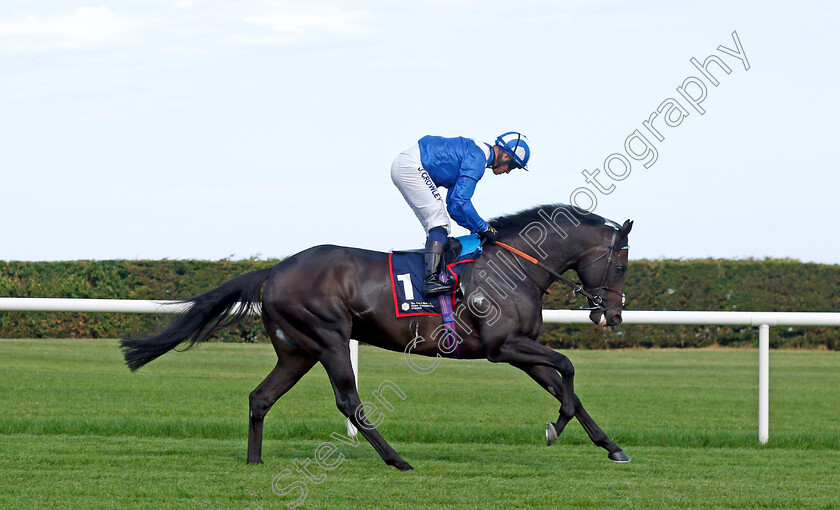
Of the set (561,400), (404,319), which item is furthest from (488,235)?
(561,400)

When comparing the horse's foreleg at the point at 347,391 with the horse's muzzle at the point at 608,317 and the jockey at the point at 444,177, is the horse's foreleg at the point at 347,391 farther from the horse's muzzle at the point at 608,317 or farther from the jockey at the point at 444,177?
the horse's muzzle at the point at 608,317

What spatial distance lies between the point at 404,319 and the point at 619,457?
1389mm

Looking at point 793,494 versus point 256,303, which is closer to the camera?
point 793,494

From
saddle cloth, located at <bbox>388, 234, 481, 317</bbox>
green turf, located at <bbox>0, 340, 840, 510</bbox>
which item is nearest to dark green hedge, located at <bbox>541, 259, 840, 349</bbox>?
green turf, located at <bbox>0, 340, 840, 510</bbox>

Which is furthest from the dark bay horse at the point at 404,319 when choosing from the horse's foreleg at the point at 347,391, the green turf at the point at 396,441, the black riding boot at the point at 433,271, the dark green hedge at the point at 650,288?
the dark green hedge at the point at 650,288

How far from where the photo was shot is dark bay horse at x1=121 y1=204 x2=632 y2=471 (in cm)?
495

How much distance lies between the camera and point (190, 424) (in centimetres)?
632

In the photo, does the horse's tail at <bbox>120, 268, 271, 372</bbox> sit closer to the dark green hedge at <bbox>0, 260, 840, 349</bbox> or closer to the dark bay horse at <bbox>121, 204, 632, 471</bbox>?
the dark bay horse at <bbox>121, 204, 632, 471</bbox>

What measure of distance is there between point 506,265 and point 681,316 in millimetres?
1726

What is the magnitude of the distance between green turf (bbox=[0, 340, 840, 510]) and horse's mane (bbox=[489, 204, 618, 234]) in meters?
1.30

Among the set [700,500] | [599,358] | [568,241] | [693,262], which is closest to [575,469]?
[700,500]

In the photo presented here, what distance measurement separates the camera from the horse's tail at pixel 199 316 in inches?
209

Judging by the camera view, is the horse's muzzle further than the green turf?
Yes

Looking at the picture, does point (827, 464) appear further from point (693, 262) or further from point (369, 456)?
point (693, 262)
